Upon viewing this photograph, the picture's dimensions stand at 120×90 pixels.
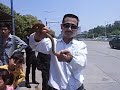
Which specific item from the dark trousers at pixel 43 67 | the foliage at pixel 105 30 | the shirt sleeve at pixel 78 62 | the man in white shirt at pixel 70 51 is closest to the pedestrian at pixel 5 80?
the man in white shirt at pixel 70 51

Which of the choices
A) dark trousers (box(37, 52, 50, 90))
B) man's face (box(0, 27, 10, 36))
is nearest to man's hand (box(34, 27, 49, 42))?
man's face (box(0, 27, 10, 36))

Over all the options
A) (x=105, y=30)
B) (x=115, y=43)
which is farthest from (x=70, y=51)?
(x=105, y=30)

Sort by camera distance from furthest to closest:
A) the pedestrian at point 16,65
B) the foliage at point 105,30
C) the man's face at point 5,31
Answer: the foliage at point 105,30 < the man's face at point 5,31 < the pedestrian at point 16,65

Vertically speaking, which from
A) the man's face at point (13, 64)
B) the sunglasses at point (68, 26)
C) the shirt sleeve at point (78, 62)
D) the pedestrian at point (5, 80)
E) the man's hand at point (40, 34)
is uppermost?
the sunglasses at point (68, 26)

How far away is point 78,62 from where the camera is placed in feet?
8.93

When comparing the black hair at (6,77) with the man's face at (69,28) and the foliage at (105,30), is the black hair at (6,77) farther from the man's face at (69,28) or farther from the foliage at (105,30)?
the foliage at (105,30)

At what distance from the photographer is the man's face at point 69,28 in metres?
2.80

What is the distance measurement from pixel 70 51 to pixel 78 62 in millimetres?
116

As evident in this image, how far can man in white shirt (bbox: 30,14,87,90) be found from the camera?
110 inches

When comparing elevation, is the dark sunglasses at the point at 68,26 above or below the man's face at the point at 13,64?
above

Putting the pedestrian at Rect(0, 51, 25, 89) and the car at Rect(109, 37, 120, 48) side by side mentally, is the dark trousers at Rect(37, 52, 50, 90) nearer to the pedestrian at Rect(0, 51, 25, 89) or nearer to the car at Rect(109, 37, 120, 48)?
the pedestrian at Rect(0, 51, 25, 89)

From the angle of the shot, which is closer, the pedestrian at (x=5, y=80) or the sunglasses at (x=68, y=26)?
the sunglasses at (x=68, y=26)

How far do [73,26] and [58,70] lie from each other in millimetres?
410

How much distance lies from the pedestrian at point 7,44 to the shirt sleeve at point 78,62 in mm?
1862
